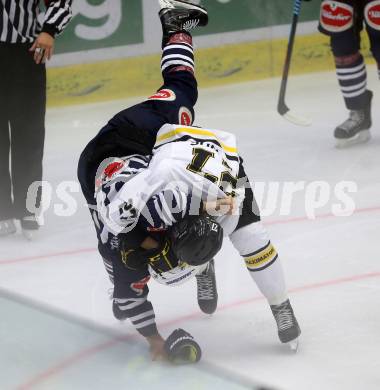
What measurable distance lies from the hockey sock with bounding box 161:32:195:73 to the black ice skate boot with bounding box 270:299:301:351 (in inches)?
31.8

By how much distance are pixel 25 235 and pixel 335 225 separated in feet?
3.88

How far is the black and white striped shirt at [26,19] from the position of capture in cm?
389

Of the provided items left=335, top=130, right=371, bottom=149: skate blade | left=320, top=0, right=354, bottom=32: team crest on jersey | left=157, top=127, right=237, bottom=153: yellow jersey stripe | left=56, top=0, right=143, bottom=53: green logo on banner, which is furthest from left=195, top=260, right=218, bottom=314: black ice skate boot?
left=56, top=0, right=143, bottom=53: green logo on banner

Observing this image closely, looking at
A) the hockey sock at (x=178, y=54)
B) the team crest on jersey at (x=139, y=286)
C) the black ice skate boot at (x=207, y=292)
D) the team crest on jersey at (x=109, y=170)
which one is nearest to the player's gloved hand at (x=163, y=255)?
the team crest on jersey at (x=139, y=286)

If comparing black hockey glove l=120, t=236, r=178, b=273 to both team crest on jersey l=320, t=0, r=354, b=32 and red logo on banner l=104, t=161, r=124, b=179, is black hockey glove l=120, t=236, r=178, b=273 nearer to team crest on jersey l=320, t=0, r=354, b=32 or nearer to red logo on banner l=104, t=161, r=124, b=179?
red logo on banner l=104, t=161, r=124, b=179

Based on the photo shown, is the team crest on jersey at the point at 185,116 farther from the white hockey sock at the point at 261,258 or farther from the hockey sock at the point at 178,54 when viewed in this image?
the white hockey sock at the point at 261,258

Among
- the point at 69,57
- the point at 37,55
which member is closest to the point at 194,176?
the point at 37,55

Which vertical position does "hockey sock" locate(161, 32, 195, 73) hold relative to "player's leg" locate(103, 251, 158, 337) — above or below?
above

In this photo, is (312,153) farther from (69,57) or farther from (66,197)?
(69,57)

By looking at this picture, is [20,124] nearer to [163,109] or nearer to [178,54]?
[178,54]

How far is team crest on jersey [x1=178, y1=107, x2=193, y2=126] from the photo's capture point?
295 cm

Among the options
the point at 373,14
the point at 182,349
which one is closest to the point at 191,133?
the point at 182,349

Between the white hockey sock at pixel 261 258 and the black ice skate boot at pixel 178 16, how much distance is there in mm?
831

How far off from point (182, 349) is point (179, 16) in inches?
44.4
